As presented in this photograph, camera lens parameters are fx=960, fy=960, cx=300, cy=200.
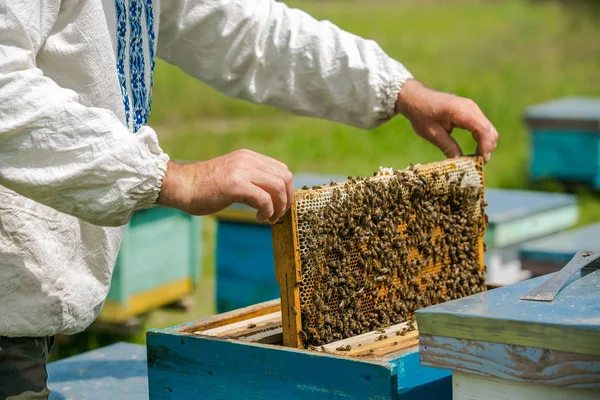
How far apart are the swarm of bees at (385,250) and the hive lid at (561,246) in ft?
5.71

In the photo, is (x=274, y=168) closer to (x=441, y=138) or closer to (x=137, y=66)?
(x=137, y=66)

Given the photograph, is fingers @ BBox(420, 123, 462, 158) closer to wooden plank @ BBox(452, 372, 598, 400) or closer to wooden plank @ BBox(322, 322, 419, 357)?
wooden plank @ BBox(322, 322, 419, 357)

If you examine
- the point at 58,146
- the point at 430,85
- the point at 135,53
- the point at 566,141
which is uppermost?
the point at 135,53

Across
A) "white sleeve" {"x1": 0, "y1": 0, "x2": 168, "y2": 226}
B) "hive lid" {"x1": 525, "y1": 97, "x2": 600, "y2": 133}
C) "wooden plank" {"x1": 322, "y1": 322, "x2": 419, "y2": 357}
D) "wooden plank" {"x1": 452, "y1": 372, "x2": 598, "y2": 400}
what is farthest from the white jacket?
"hive lid" {"x1": 525, "y1": 97, "x2": 600, "y2": 133}

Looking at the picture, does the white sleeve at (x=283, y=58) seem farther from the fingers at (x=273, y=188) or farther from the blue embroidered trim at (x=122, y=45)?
the fingers at (x=273, y=188)

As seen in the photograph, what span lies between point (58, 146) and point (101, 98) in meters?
0.33

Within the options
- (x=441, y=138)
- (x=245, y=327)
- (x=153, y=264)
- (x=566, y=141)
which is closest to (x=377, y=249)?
(x=245, y=327)

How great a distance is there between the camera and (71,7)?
6.32 ft

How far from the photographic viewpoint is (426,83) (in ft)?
37.4

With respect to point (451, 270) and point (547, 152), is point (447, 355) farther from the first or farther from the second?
point (547, 152)

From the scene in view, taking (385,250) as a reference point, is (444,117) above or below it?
above

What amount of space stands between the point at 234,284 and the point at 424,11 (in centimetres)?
1476

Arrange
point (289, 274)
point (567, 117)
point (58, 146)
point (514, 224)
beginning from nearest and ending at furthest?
point (58, 146) → point (289, 274) → point (514, 224) → point (567, 117)

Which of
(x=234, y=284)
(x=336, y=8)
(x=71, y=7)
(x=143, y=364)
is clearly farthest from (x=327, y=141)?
(x=336, y=8)
